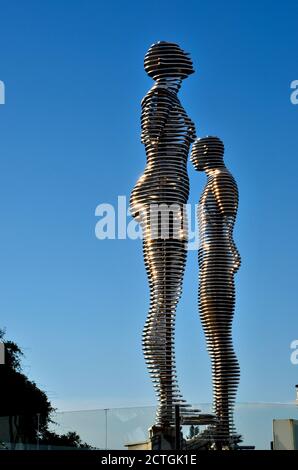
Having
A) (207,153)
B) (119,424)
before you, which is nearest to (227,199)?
(207,153)

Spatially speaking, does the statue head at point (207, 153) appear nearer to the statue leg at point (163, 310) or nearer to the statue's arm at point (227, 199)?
the statue's arm at point (227, 199)

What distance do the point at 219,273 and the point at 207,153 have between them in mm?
5893

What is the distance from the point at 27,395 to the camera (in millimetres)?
55469

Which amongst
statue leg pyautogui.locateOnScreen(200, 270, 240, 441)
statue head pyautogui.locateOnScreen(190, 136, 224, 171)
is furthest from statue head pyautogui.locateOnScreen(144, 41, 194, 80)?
statue leg pyautogui.locateOnScreen(200, 270, 240, 441)

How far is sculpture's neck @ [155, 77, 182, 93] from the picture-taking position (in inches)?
1660

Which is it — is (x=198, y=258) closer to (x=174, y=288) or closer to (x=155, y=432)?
(x=174, y=288)

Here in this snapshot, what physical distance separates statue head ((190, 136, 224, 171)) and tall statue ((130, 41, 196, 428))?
4.85 m

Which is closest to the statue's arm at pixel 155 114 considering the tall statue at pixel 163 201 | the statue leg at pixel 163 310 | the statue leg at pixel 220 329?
the tall statue at pixel 163 201

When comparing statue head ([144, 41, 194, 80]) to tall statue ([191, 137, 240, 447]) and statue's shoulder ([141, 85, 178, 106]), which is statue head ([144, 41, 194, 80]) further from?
tall statue ([191, 137, 240, 447])

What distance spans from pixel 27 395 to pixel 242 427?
991 inches

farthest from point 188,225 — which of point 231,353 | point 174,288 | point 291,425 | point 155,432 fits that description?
point 291,425

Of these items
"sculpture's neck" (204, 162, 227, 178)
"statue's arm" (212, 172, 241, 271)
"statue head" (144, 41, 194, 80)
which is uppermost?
"statue head" (144, 41, 194, 80)

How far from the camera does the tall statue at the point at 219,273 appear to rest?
4366cm

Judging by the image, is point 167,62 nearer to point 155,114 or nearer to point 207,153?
point 155,114
